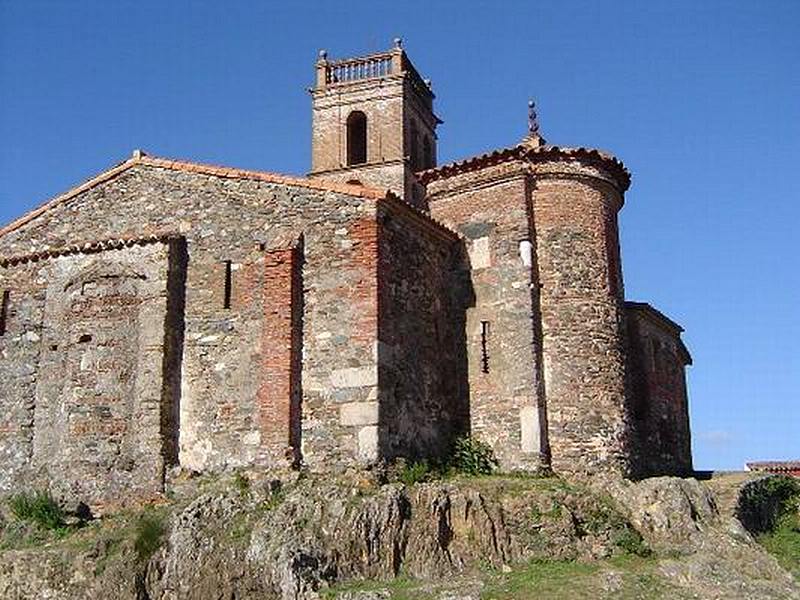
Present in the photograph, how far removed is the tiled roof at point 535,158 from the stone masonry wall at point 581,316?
0.21 metres

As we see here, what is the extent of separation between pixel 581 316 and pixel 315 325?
240 inches

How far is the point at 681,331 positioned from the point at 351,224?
38.6 ft

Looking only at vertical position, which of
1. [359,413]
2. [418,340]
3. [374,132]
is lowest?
[359,413]

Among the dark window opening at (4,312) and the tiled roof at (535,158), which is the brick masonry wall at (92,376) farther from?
the tiled roof at (535,158)

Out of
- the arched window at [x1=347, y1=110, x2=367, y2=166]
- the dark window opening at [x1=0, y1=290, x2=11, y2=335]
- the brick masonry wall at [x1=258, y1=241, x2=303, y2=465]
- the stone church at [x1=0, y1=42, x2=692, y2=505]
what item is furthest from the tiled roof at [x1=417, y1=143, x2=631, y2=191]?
the arched window at [x1=347, y1=110, x2=367, y2=166]

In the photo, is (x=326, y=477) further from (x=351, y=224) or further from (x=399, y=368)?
(x=351, y=224)

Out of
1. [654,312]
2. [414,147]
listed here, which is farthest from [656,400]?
[414,147]

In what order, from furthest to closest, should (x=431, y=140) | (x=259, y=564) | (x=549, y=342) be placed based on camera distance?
(x=431, y=140)
(x=549, y=342)
(x=259, y=564)

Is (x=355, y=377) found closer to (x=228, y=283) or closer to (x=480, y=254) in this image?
(x=228, y=283)

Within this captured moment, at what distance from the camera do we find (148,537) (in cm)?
1684

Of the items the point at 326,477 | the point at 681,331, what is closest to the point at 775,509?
the point at 681,331

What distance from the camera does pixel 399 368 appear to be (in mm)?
18953

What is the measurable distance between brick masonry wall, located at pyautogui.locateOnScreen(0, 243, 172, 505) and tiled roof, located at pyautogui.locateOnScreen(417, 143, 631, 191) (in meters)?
7.03

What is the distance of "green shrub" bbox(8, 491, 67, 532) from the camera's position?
59.8 ft
